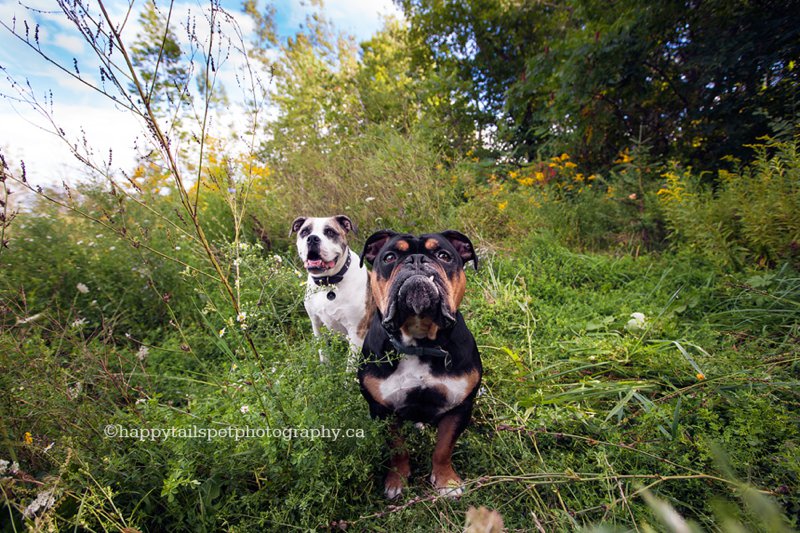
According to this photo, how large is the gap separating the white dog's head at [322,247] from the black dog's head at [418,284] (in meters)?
0.95

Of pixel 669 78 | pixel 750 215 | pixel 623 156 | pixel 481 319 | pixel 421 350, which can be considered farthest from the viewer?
pixel 623 156

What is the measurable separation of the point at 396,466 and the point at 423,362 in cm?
66

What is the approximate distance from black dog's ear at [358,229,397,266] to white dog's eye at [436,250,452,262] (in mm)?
372

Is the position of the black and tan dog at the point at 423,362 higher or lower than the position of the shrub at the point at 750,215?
lower

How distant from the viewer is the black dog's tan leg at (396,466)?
2.03m

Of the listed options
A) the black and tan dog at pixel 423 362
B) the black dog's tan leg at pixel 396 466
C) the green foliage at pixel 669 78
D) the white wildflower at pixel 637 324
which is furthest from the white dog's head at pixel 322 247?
the green foliage at pixel 669 78

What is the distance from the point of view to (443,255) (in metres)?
2.17

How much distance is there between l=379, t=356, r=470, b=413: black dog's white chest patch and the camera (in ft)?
6.58

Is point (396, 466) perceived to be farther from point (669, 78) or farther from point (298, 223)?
point (669, 78)

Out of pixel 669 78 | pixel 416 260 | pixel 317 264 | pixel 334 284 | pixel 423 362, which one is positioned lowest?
pixel 423 362

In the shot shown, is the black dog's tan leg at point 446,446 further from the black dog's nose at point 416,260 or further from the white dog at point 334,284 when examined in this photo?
the white dog at point 334,284

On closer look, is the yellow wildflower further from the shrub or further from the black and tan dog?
the black and tan dog

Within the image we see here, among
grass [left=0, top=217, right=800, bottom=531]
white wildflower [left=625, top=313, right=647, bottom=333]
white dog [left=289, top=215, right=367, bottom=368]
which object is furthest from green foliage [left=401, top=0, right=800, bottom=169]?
white dog [left=289, top=215, right=367, bottom=368]

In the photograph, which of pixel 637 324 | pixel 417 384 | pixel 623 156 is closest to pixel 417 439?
pixel 417 384
